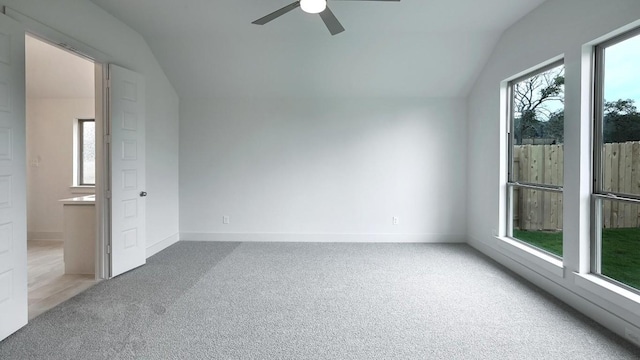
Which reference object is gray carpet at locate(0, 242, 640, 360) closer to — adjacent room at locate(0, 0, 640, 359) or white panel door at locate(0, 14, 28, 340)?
adjacent room at locate(0, 0, 640, 359)

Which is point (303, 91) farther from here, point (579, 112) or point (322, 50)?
point (579, 112)

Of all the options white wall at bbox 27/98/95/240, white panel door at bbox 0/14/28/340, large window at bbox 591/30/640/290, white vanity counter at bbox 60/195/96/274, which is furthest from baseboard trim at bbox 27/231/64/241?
large window at bbox 591/30/640/290

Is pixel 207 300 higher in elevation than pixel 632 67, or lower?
lower

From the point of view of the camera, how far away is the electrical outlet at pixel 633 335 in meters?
2.28

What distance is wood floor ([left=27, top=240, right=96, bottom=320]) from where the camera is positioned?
3002 mm

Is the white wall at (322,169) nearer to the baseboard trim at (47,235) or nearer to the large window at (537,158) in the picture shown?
the large window at (537,158)

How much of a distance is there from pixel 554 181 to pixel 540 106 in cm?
86

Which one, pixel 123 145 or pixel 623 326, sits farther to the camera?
pixel 123 145

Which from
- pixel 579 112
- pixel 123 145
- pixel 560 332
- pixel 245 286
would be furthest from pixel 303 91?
pixel 560 332

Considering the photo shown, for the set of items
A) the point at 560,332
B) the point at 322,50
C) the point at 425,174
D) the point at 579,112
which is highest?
the point at 322,50

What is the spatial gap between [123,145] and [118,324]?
6.51 ft

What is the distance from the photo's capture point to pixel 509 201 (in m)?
4.20

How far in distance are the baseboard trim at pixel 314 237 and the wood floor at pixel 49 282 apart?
1700 mm

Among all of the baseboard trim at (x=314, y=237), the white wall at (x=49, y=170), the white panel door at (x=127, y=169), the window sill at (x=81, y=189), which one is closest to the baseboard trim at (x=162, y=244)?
the baseboard trim at (x=314, y=237)
